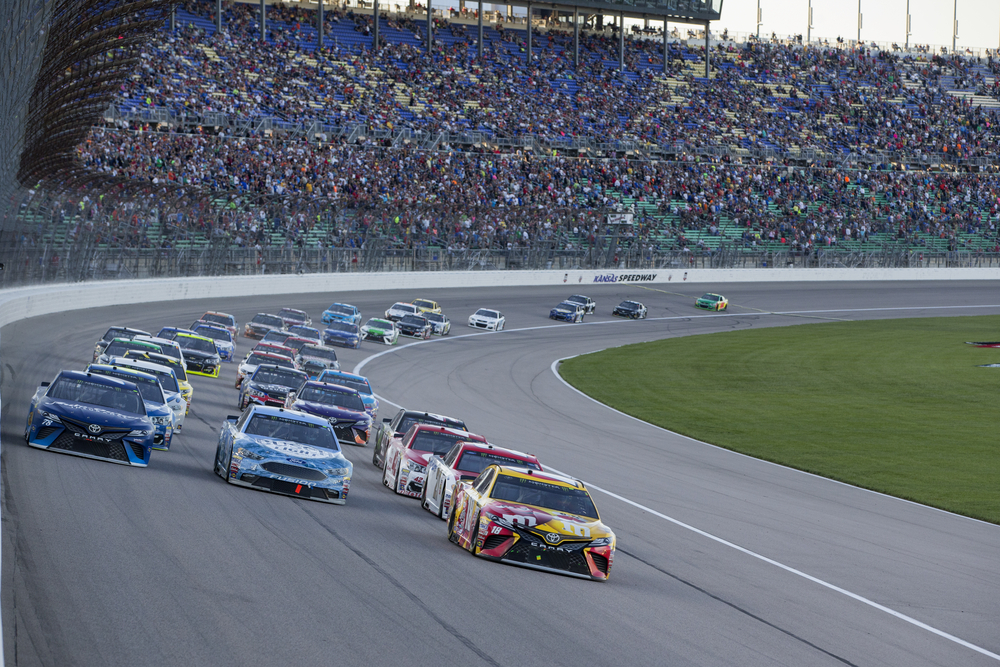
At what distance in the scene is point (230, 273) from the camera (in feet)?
178

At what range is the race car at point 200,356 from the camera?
107 feet

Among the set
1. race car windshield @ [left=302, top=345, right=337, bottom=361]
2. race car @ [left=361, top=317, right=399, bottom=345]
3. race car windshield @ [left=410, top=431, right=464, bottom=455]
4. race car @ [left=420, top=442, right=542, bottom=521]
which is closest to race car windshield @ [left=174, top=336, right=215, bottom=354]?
race car windshield @ [left=302, top=345, right=337, bottom=361]

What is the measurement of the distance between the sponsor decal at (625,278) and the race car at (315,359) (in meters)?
37.5

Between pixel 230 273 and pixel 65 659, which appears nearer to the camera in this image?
pixel 65 659

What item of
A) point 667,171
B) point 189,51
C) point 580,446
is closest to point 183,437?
point 580,446

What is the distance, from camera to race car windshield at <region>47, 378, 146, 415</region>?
58.2ft

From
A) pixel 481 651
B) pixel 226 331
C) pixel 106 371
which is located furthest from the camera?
pixel 226 331

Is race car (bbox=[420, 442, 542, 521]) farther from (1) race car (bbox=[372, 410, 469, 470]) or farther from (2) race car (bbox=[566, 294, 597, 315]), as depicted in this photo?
(2) race car (bbox=[566, 294, 597, 315])

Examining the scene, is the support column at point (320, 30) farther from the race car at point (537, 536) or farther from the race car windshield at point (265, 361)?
the race car at point (537, 536)

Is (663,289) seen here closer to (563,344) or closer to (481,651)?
(563,344)

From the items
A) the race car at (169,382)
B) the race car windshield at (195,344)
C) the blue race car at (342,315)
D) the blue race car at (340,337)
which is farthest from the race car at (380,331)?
the race car at (169,382)

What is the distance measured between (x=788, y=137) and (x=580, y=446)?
66.4 meters

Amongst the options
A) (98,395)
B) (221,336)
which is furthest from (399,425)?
(221,336)

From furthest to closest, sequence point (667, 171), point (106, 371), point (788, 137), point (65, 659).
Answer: point (788, 137)
point (667, 171)
point (106, 371)
point (65, 659)
